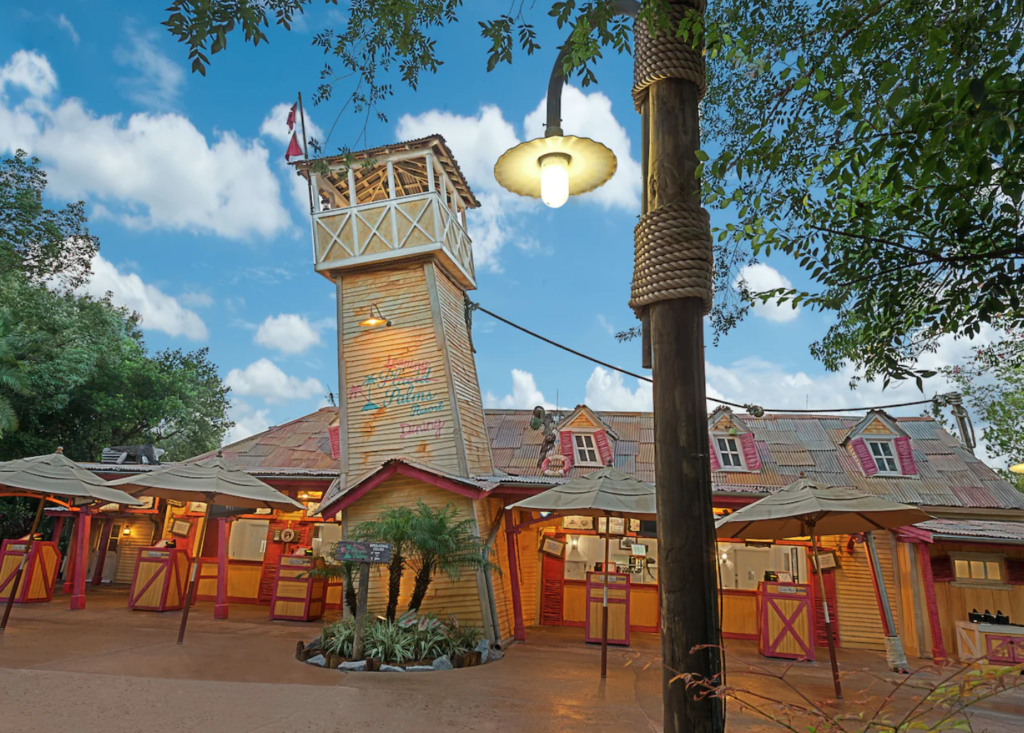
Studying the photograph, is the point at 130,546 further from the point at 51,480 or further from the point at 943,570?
the point at 943,570

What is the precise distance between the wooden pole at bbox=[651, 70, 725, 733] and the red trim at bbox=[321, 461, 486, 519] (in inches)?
315

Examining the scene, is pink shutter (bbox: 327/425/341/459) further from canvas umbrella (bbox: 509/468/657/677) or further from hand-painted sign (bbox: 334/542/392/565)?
canvas umbrella (bbox: 509/468/657/677)

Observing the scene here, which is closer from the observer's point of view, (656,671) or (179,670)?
(179,670)

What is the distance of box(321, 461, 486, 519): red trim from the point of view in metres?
10.0

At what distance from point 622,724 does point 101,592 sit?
13.5 m

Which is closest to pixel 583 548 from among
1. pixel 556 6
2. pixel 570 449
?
pixel 570 449

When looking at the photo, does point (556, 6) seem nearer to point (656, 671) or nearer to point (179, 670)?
point (179, 670)

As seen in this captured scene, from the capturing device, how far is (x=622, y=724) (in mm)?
5520

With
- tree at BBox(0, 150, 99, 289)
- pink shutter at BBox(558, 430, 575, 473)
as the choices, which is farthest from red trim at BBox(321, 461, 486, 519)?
tree at BBox(0, 150, 99, 289)

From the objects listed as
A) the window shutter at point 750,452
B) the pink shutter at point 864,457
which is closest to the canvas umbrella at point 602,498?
the window shutter at point 750,452

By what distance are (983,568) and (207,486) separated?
12750 mm

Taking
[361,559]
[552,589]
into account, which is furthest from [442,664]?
[552,589]

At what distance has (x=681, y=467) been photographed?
85.2 inches

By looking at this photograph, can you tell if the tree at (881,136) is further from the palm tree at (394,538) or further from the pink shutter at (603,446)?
the pink shutter at (603,446)
